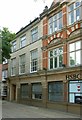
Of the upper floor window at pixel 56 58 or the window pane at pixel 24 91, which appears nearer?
the upper floor window at pixel 56 58

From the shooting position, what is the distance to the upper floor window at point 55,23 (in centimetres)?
2517

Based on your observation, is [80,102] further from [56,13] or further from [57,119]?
[56,13]

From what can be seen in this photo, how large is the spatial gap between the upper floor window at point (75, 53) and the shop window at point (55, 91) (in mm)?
2799

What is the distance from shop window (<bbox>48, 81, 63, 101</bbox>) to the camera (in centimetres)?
2438

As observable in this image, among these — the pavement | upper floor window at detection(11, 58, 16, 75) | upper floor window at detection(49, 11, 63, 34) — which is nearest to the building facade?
upper floor window at detection(49, 11, 63, 34)

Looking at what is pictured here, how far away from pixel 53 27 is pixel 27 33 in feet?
25.1

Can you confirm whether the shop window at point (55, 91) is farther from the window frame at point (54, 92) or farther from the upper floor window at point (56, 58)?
the upper floor window at point (56, 58)

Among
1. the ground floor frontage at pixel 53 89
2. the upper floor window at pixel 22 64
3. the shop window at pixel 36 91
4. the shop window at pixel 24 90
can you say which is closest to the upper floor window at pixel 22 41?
the upper floor window at pixel 22 64

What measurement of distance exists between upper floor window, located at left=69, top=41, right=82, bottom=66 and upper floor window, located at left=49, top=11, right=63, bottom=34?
319 centimetres

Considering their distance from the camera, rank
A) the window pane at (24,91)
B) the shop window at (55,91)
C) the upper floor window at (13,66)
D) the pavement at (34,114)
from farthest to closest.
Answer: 1. the upper floor window at (13,66)
2. the window pane at (24,91)
3. the shop window at (55,91)
4. the pavement at (34,114)

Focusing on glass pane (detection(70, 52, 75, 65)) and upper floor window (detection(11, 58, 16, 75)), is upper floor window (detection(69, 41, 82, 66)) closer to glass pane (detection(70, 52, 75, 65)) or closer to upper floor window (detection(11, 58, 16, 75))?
glass pane (detection(70, 52, 75, 65))

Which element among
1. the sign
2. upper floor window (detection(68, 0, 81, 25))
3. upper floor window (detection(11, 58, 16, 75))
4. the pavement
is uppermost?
upper floor window (detection(68, 0, 81, 25))

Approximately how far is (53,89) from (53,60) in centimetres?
292

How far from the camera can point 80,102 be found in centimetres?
2122
